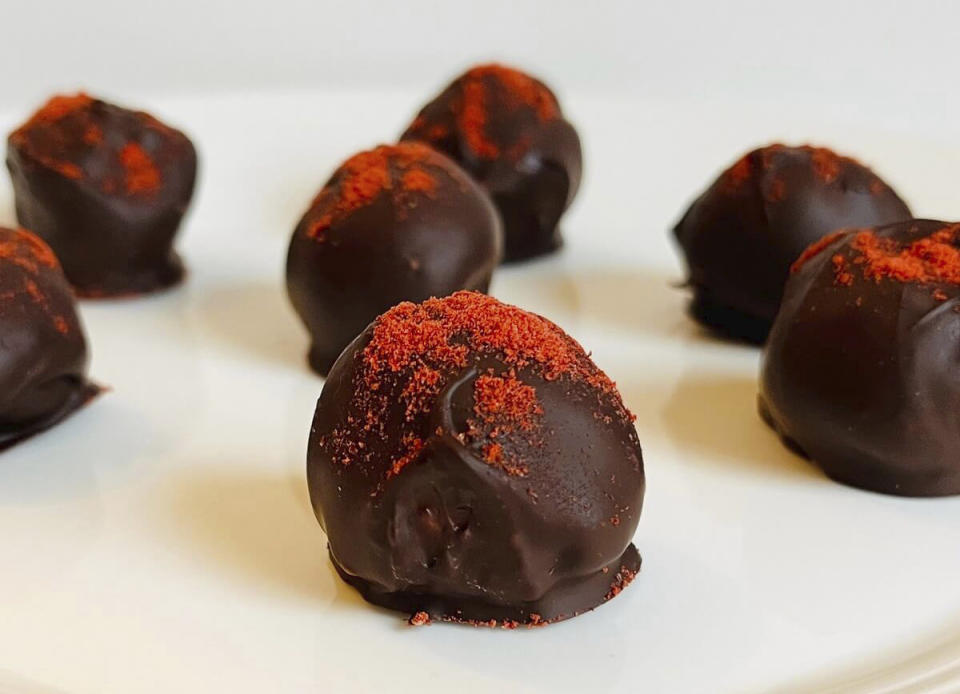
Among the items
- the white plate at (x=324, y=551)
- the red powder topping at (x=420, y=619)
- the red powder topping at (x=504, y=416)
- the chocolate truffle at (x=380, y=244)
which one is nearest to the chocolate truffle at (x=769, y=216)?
the white plate at (x=324, y=551)

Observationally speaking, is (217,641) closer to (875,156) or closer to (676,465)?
(676,465)

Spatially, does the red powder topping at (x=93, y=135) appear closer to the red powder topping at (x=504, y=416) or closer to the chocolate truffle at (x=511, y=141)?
the chocolate truffle at (x=511, y=141)

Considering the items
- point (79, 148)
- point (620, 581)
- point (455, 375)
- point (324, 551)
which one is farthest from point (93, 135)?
point (620, 581)

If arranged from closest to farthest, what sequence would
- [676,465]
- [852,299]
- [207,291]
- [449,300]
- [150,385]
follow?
[449,300], [852,299], [676,465], [150,385], [207,291]

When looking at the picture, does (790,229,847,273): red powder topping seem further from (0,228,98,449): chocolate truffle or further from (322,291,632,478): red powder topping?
(0,228,98,449): chocolate truffle

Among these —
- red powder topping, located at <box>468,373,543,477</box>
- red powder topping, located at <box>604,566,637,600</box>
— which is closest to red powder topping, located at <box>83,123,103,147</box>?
red powder topping, located at <box>468,373,543,477</box>

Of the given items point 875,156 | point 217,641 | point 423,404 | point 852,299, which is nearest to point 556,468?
point 423,404
